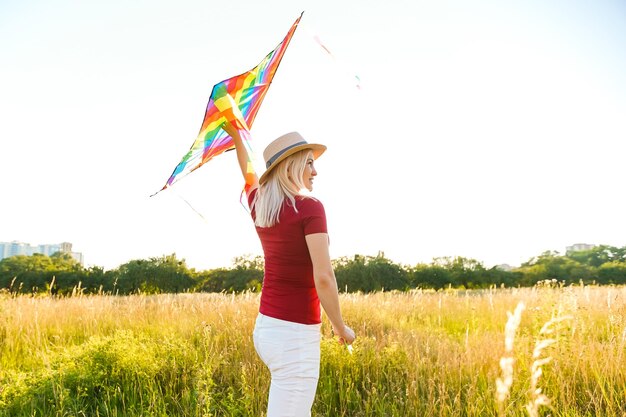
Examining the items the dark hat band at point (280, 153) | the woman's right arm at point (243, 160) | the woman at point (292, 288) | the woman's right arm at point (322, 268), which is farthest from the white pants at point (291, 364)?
the woman's right arm at point (243, 160)

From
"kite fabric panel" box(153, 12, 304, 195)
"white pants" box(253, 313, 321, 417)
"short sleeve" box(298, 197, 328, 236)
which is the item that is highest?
"kite fabric panel" box(153, 12, 304, 195)

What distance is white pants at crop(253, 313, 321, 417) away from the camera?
254 centimetres

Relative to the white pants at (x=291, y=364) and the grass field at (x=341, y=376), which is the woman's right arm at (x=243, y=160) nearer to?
the white pants at (x=291, y=364)

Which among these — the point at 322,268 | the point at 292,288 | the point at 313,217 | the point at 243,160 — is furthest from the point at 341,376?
the point at 313,217

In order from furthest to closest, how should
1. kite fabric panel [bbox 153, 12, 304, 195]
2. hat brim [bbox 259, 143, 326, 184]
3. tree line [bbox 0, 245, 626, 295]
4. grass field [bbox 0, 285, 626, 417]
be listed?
tree line [bbox 0, 245, 626, 295], grass field [bbox 0, 285, 626, 417], kite fabric panel [bbox 153, 12, 304, 195], hat brim [bbox 259, 143, 326, 184]

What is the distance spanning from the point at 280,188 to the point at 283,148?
285 millimetres

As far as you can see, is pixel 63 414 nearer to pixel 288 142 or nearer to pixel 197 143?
pixel 197 143

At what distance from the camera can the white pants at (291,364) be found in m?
2.54

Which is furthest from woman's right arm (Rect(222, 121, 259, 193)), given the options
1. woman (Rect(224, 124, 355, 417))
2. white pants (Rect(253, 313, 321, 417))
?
white pants (Rect(253, 313, 321, 417))

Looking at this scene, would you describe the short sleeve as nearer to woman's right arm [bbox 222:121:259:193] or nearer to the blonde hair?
the blonde hair

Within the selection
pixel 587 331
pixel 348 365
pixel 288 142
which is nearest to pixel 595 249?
pixel 587 331

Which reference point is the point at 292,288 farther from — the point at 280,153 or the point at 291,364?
the point at 280,153

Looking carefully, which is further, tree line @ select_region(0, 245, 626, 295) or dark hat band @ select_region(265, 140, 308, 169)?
tree line @ select_region(0, 245, 626, 295)

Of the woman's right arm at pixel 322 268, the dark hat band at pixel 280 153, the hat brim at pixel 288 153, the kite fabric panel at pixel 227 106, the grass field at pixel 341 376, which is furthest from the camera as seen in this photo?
the grass field at pixel 341 376
